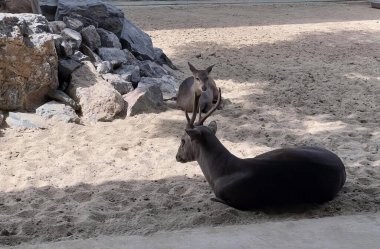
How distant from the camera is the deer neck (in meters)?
4.81

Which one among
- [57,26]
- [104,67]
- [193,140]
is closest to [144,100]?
[104,67]

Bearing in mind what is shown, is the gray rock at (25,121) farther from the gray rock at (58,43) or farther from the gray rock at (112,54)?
the gray rock at (112,54)

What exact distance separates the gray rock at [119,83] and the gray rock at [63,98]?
0.59 m

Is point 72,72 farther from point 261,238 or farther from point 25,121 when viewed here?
point 261,238

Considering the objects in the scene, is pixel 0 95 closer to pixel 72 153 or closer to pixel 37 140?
pixel 37 140

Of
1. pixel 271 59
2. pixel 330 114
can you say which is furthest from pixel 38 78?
pixel 271 59

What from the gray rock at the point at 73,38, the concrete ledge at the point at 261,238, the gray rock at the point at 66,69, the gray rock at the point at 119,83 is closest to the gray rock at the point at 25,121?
the gray rock at the point at 66,69

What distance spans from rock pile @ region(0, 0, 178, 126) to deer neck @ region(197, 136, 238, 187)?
7.78 ft

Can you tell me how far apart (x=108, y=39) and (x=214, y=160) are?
14.3 feet

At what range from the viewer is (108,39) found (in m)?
8.84

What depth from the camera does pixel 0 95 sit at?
7.05m

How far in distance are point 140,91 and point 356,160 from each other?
108 inches

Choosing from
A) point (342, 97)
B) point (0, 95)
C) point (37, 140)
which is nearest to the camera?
point (37, 140)

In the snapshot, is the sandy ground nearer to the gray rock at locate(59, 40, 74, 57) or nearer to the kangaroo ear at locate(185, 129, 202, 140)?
the kangaroo ear at locate(185, 129, 202, 140)
